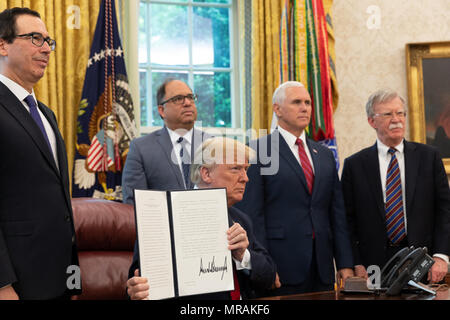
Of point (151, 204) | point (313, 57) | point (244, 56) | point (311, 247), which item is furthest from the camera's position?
point (244, 56)

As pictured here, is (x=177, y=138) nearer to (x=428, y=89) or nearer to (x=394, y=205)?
(x=394, y=205)

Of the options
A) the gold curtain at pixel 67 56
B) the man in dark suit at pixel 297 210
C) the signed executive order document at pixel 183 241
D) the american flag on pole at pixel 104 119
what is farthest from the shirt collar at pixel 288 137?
the gold curtain at pixel 67 56

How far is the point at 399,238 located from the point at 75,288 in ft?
6.40

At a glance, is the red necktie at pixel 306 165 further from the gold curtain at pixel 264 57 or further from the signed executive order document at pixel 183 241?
the gold curtain at pixel 264 57

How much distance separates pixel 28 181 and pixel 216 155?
2.66 feet

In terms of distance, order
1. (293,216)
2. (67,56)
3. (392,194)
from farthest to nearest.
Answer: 1. (67,56)
2. (392,194)
3. (293,216)

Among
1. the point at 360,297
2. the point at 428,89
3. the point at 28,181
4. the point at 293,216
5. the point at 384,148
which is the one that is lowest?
the point at 360,297

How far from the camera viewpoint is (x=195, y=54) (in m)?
5.94

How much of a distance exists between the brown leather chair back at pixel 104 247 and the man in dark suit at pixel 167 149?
0.20 meters

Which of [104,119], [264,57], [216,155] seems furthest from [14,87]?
[264,57]

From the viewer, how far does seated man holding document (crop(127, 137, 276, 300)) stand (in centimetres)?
207
